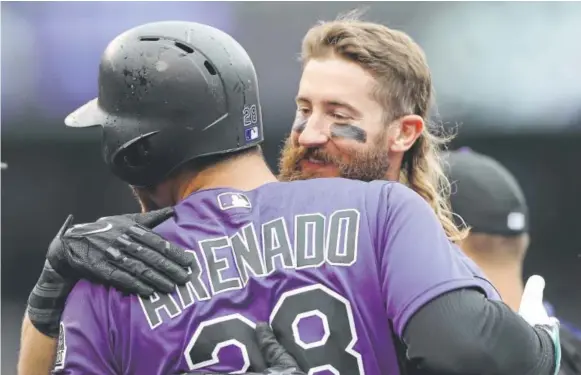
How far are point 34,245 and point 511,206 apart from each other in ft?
9.04

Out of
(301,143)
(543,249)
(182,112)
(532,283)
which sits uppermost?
(182,112)

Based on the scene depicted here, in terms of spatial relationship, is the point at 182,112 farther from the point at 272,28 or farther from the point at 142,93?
the point at 272,28

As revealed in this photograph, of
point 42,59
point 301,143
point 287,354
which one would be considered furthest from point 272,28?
point 287,354

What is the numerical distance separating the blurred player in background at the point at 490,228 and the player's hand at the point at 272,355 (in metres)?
2.11

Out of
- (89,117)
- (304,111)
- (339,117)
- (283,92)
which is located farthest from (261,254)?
(283,92)

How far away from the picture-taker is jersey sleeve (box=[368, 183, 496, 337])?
4.80 feet

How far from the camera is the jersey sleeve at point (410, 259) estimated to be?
57.6 inches

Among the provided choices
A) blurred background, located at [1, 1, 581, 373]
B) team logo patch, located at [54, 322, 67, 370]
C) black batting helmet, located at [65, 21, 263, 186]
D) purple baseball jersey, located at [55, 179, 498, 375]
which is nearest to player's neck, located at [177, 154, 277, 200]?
black batting helmet, located at [65, 21, 263, 186]

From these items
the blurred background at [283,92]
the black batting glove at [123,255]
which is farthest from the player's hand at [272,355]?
the blurred background at [283,92]

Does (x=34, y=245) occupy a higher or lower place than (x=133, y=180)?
lower

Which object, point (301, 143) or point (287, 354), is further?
point (301, 143)

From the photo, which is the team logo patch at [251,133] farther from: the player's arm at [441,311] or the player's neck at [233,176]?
the player's arm at [441,311]

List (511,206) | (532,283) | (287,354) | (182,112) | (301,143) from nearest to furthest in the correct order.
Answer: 1. (287,354)
2. (182,112)
3. (532,283)
4. (301,143)
5. (511,206)

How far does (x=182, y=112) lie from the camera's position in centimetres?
176
